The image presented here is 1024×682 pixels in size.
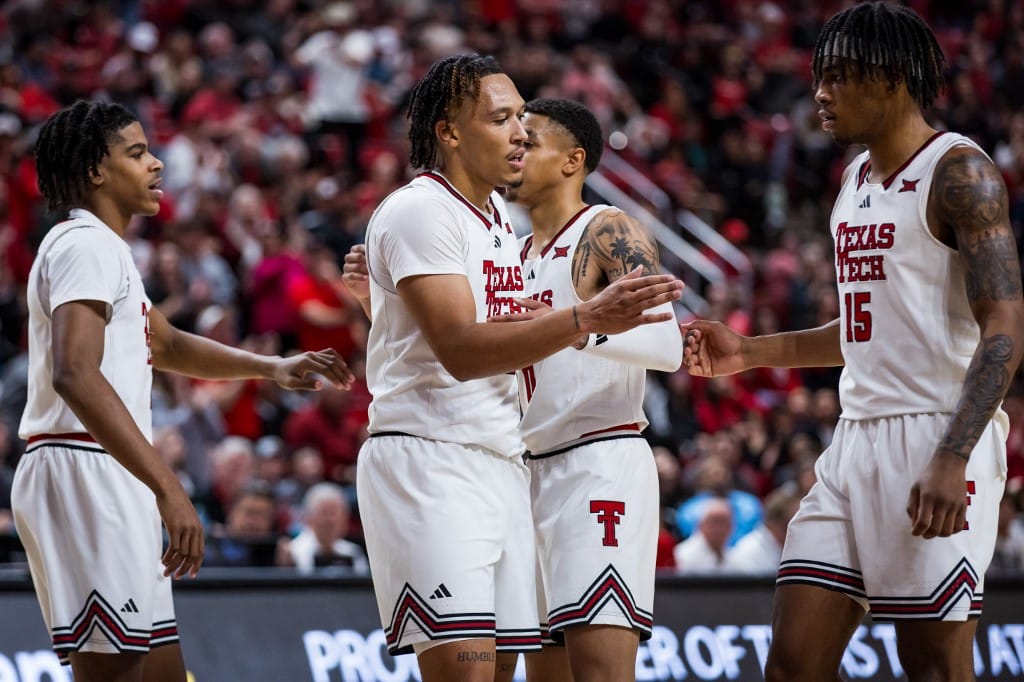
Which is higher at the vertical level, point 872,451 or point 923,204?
point 923,204

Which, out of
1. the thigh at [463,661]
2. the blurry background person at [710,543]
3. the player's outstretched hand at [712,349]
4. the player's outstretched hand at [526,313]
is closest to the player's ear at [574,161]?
the player's outstretched hand at [712,349]

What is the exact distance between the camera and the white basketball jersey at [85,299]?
4.41 m

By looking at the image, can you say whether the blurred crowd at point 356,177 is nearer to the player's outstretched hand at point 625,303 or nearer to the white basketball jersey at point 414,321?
the white basketball jersey at point 414,321

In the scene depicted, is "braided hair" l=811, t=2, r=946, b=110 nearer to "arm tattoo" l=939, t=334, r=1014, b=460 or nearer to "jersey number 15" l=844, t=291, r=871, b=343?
"jersey number 15" l=844, t=291, r=871, b=343

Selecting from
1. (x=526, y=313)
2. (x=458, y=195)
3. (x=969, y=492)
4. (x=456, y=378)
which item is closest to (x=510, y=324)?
(x=526, y=313)

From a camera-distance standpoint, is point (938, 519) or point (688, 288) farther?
point (688, 288)

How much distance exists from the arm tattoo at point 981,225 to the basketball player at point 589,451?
1001 millimetres

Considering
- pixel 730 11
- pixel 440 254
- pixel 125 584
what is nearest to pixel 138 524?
pixel 125 584

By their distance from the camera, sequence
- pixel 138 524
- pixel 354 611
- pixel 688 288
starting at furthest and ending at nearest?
1. pixel 688 288
2. pixel 354 611
3. pixel 138 524

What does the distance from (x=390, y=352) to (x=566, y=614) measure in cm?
108

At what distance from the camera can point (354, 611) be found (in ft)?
21.8

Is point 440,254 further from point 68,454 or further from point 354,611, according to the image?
point 354,611

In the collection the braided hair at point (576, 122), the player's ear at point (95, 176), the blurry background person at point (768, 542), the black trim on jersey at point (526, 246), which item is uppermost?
the braided hair at point (576, 122)

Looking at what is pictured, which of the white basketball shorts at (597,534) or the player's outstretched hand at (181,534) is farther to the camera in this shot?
the white basketball shorts at (597,534)
